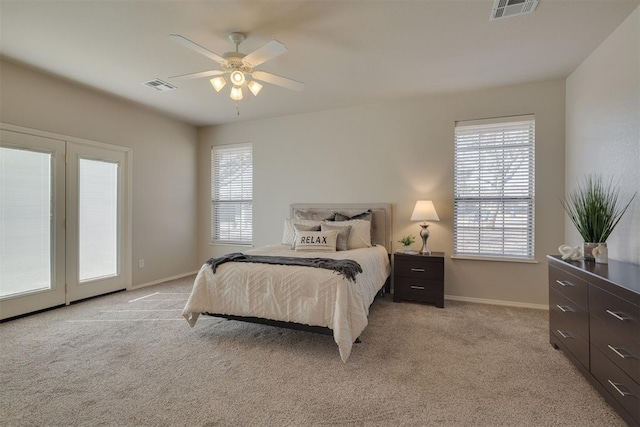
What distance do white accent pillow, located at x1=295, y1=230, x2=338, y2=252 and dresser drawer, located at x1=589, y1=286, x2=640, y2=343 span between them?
7.67ft

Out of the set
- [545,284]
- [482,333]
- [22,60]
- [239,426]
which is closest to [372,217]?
[482,333]

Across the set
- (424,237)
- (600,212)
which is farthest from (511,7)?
(424,237)

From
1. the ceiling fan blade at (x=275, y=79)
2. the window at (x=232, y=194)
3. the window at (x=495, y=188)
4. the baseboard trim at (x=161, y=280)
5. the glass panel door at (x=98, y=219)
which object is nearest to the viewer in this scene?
the ceiling fan blade at (x=275, y=79)

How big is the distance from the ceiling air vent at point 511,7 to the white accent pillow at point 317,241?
8.38ft

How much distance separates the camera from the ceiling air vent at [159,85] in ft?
11.7

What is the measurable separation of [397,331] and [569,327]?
4.34 ft

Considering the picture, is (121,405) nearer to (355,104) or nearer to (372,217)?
(372,217)

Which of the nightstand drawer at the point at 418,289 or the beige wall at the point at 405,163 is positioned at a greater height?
the beige wall at the point at 405,163

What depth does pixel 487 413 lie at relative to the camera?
5.63 feet

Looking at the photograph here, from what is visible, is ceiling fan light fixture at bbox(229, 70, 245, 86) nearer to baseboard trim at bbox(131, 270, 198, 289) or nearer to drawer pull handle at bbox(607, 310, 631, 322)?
drawer pull handle at bbox(607, 310, 631, 322)

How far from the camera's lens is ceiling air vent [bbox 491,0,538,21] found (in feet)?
7.10

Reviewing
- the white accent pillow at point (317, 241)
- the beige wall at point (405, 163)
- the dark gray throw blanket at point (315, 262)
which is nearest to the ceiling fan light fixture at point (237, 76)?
the dark gray throw blanket at point (315, 262)

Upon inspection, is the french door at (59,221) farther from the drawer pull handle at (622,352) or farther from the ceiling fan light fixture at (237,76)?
the drawer pull handle at (622,352)

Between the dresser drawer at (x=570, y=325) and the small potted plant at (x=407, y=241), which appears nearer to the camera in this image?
the dresser drawer at (x=570, y=325)
